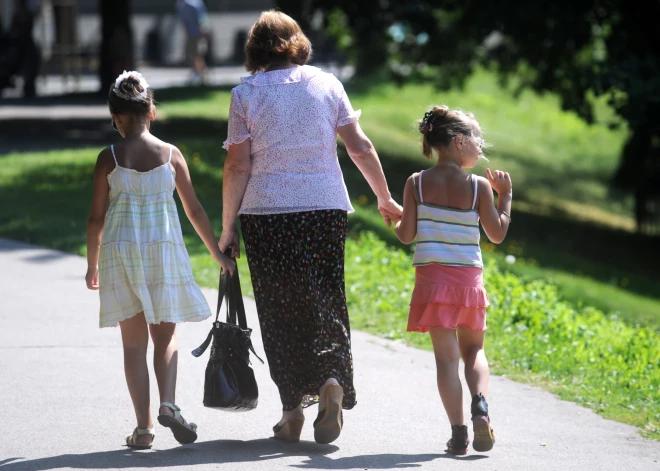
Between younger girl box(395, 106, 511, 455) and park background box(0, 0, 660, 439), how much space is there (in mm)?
327

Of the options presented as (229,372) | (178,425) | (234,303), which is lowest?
(178,425)

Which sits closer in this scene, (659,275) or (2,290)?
(2,290)

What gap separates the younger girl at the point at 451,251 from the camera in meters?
4.80

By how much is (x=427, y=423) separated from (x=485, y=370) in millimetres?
673

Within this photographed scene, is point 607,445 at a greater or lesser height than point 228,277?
lesser

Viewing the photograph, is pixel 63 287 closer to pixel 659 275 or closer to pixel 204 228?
pixel 204 228

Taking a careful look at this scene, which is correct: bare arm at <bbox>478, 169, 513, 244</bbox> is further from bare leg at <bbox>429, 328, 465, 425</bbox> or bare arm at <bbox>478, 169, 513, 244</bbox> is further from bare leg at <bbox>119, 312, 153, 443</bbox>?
bare leg at <bbox>119, 312, 153, 443</bbox>

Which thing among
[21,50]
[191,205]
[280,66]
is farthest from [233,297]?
[21,50]

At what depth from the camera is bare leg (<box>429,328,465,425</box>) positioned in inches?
189

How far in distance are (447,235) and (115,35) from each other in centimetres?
1811

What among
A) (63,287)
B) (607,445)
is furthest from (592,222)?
(607,445)

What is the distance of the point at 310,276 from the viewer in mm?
4836

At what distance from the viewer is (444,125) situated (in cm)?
486

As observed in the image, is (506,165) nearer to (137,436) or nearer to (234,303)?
(234,303)
